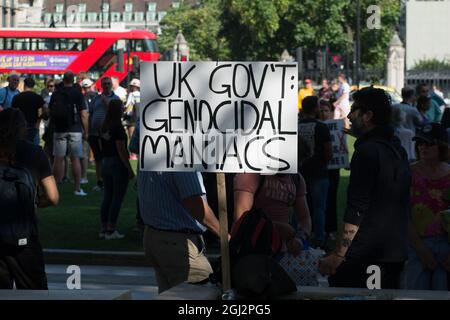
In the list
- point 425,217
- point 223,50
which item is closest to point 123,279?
point 425,217

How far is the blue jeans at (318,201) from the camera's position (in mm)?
14164

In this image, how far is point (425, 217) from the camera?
817 centimetres

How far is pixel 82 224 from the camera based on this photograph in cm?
1623

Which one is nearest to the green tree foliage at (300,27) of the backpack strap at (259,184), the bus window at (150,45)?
the bus window at (150,45)

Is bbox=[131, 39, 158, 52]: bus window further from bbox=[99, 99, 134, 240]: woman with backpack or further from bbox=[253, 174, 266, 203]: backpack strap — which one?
bbox=[253, 174, 266, 203]: backpack strap

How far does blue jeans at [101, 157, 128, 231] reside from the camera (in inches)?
574

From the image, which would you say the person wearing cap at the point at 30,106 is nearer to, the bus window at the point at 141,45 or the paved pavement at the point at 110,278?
the paved pavement at the point at 110,278

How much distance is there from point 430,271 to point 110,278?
16.8 ft

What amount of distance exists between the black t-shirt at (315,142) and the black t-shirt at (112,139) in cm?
209

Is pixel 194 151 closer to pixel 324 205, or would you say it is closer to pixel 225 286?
pixel 225 286

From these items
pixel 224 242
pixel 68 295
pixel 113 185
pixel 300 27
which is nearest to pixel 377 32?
pixel 300 27

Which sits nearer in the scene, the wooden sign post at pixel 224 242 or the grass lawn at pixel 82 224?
the wooden sign post at pixel 224 242

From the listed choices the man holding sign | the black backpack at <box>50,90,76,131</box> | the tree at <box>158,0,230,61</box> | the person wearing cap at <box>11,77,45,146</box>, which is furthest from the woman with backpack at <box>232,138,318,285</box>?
the tree at <box>158,0,230,61</box>

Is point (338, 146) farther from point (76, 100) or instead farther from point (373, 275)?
point (373, 275)
